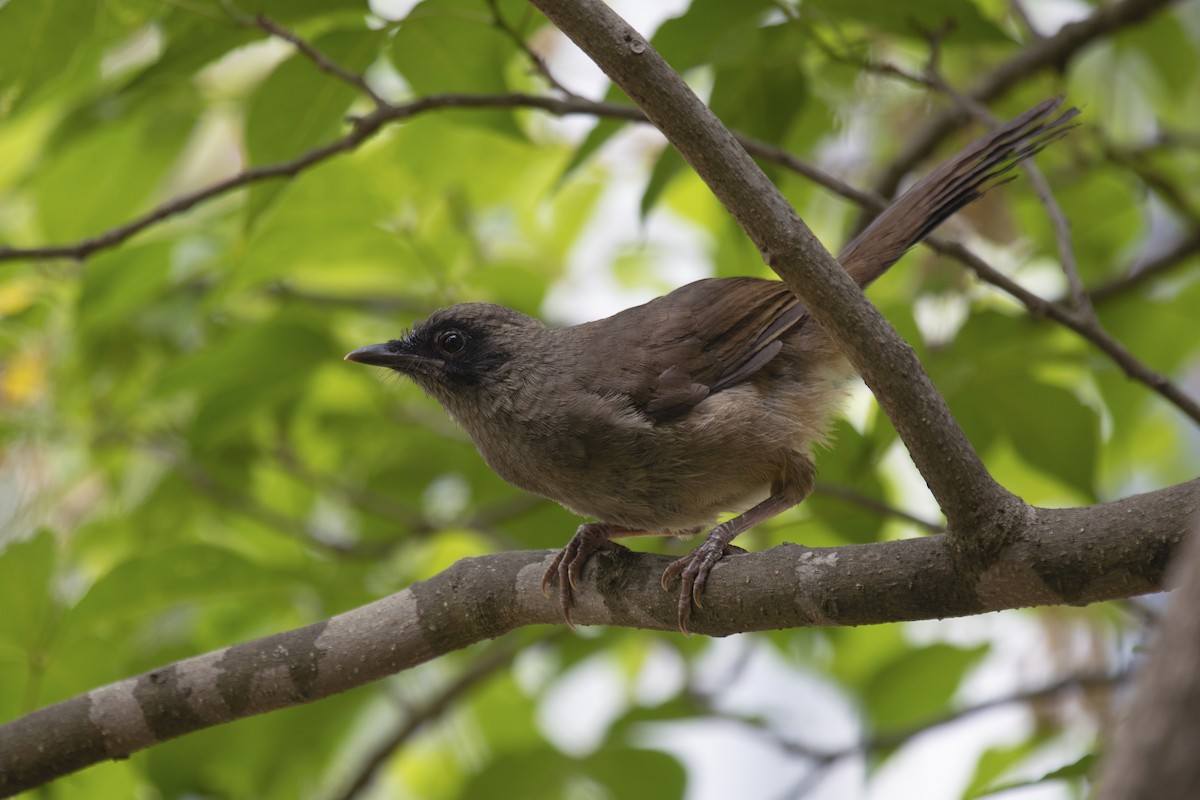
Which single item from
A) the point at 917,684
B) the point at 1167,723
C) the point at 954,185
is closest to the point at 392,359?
the point at 954,185

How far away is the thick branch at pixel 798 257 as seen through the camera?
2059 mm

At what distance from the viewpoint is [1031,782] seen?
103 inches

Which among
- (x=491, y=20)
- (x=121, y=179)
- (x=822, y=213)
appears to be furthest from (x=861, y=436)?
(x=121, y=179)

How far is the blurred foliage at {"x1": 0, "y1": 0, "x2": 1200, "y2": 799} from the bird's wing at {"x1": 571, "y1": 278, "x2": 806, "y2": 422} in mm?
350

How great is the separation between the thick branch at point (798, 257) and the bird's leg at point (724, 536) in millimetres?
672

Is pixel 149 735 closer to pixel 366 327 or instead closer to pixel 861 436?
pixel 861 436

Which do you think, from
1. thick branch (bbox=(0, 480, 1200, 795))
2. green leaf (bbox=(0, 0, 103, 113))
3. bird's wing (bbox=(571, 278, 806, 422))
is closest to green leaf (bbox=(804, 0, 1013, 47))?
bird's wing (bbox=(571, 278, 806, 422))

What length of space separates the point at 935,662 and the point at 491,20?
266cm

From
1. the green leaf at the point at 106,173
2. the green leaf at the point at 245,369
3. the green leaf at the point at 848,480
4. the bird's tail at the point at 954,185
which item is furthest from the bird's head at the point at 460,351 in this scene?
the green leaf at the point at 106,173

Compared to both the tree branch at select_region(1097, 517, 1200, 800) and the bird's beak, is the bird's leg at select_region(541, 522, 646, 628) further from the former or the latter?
the tree branch at select_region(1097, 517, 1200, 800)

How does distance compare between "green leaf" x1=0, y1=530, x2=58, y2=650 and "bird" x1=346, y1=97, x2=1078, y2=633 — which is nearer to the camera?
"bird" x1=346, y1=97, x2=1078, y2=633

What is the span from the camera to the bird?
3238mm

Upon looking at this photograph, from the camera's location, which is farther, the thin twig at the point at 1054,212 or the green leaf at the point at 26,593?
the green leaf at the point at 26,593

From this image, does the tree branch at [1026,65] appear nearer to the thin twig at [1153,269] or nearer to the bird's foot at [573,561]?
the thin twig at [1153,269]
